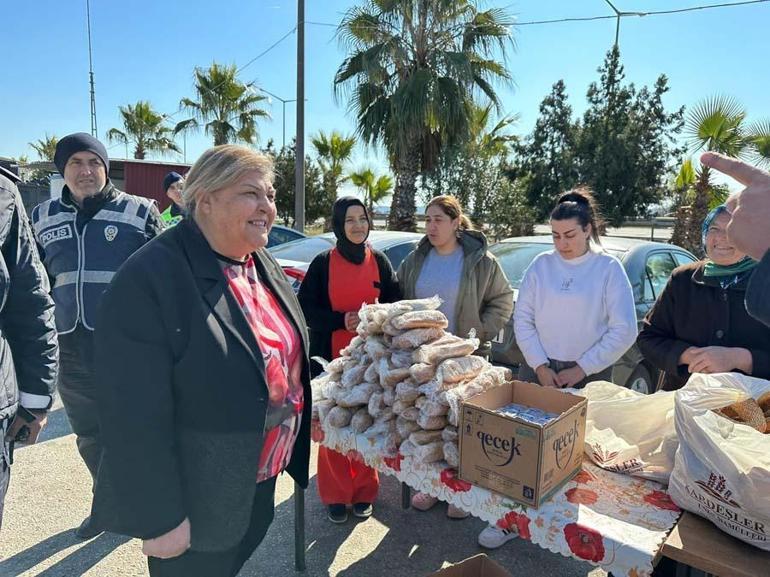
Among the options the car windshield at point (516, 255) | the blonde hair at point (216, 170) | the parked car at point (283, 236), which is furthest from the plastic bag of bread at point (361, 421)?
the parked car at point (283, 236)

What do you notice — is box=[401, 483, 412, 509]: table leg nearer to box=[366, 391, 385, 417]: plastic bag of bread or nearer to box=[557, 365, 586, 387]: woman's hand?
box=[557, 365, 586, 387]: woman's hand

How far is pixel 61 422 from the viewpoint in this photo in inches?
173

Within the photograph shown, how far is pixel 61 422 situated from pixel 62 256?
87.4 inches

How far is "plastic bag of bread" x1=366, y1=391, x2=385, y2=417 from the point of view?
210 centimetres

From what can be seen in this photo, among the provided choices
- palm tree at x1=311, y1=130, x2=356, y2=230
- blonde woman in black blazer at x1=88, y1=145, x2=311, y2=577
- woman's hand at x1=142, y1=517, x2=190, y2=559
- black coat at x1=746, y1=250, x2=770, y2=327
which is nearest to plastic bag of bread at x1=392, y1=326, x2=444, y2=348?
blonde woman in black blazer at x1=88, y1=145, x2=311, y2=577

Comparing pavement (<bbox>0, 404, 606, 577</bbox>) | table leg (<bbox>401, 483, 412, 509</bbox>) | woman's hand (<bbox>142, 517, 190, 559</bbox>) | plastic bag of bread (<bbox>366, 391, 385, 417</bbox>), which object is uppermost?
plastic bag of bread (<bbox>366, 391, 385, 417</bbox>)

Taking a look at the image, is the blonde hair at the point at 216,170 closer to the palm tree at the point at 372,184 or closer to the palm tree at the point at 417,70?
the palm tree at the point at 417,70

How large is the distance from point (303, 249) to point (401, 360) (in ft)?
14.2

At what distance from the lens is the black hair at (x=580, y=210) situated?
2.81 metres

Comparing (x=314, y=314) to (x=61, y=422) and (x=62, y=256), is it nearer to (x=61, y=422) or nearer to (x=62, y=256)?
(x=62, y=256)

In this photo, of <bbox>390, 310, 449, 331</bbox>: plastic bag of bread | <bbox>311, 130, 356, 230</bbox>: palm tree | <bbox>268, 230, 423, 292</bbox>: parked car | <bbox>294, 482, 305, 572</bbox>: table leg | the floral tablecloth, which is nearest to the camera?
the floral tablecloth

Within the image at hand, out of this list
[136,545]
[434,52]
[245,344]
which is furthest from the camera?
[434,52]

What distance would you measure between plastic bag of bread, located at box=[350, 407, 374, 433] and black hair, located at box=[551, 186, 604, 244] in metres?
1.49

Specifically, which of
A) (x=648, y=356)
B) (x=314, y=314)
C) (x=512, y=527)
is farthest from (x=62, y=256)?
(x=648, y=356)
